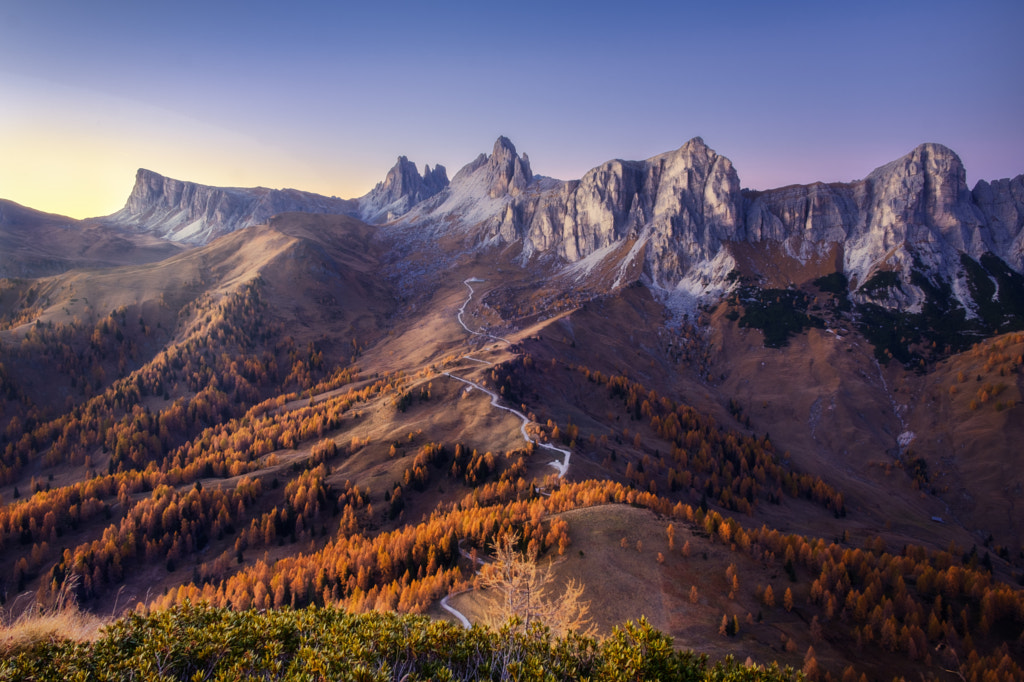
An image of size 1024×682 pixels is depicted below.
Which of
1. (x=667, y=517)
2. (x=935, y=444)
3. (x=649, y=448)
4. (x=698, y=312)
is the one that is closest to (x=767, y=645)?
(x=667, y=517)

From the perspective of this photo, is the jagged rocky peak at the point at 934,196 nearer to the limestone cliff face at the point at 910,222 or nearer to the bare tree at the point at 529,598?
the limestone cliff face at the point at 910,222

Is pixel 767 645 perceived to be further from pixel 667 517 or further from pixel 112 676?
pixel 112 676

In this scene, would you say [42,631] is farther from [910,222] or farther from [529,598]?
[910,222]

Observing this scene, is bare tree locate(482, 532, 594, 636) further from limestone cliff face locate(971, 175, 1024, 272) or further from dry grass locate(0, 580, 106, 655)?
limestone cliff face locate(971, 175, 1024, 272)

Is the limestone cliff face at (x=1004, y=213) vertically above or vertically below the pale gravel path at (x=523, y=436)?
above

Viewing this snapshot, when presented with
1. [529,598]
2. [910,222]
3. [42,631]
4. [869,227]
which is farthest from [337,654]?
[869,227]

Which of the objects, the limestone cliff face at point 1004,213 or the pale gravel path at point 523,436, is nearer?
the pale gravel path at point 523,436

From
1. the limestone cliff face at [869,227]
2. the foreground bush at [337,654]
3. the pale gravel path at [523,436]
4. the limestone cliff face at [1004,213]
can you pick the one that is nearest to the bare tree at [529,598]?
the foreground bush at [337,654]
